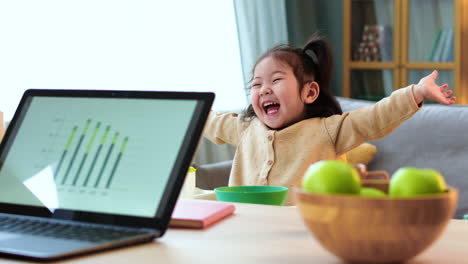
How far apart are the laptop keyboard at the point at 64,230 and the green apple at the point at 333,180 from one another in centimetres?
28

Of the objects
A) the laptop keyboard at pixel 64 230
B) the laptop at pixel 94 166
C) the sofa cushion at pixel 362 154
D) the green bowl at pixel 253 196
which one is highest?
the laptop at pixel 94 166

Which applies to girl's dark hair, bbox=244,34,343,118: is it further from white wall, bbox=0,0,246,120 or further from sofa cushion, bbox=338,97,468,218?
white wall, bbox=0,0,246,120

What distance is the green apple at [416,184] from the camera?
69 cm

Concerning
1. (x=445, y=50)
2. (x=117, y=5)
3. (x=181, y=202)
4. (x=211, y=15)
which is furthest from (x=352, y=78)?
(x=181, y=202)

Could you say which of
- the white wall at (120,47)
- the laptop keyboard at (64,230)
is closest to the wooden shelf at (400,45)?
the white wall at (120,47)

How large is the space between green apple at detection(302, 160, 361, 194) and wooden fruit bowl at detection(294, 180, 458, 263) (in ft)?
0.06

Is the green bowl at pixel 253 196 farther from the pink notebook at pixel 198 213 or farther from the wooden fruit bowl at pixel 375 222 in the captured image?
the wooden fruit bowl at pixel 375 222

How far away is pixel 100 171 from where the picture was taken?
0.98 meters

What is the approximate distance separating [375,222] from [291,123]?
142cm

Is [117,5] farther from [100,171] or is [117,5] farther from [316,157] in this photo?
[100,171]

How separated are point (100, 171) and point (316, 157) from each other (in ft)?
3.51

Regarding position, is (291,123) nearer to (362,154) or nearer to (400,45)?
(362,154)

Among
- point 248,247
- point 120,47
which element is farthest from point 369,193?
point 120,47

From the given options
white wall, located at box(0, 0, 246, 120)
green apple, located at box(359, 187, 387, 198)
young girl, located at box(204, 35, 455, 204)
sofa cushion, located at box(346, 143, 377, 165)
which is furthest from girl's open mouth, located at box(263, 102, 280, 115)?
green apple, located at box(359, 187, 387, 198)
